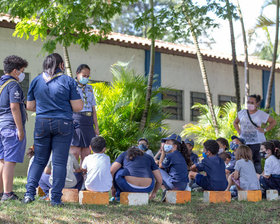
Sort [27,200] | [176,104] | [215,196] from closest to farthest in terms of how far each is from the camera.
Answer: [27,200]
[215,196]
[176,104]

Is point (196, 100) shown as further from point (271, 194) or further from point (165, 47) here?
point (271, 194)

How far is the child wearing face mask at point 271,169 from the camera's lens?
7.93 meters

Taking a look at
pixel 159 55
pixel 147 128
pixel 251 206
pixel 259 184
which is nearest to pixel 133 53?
pixel 159 55

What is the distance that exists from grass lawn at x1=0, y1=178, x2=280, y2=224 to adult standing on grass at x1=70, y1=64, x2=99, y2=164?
1248 mm

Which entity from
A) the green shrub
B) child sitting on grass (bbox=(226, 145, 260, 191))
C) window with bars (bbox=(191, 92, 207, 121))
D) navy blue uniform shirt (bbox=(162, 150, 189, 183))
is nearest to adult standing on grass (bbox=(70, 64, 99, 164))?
navy blue uniform shirt (bbox=(162, 150, 189, 183))

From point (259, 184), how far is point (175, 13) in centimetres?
408

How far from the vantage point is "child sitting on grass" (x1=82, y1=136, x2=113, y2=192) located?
611 cm

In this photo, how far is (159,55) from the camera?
16.5 metres

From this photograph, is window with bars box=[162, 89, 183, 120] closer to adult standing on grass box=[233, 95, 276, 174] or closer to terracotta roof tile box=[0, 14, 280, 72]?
terracotta roof tile box=[0, 14, 280, 72]

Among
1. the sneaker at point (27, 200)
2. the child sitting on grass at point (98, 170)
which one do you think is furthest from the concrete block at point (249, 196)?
the sneaker at point (27, 200)

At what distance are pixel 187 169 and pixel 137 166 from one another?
107cm

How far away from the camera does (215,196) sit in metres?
6.93

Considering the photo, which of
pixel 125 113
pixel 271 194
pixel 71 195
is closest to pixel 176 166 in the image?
pixel 71 195

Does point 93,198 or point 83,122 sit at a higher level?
point 83,122
